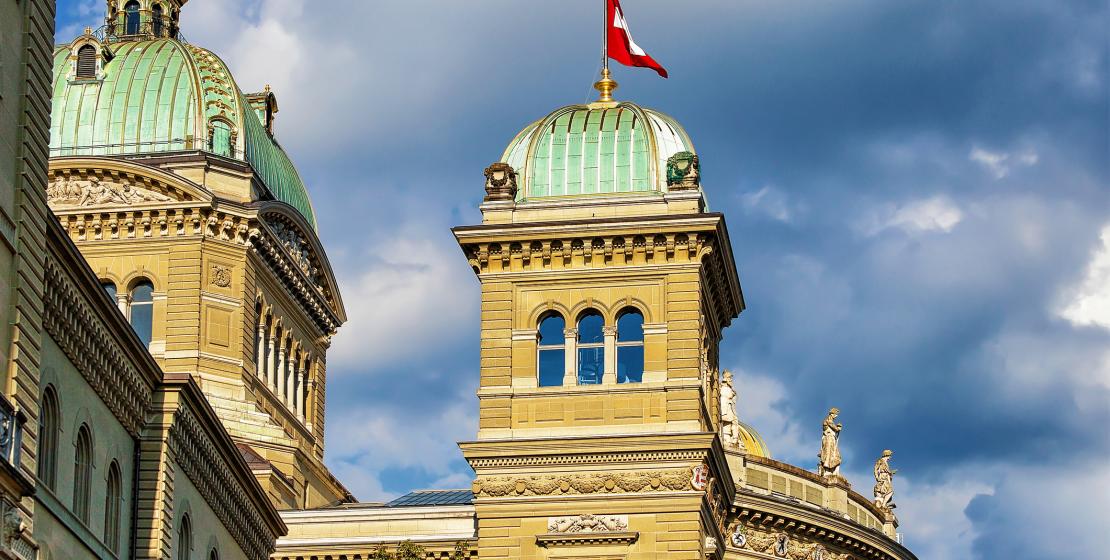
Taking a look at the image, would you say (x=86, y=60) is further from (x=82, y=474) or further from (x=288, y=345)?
(x=82, y=474)

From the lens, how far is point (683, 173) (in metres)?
70.6

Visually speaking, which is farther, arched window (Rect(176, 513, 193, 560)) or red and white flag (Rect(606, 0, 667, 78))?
red and white flag (Rect(606, 0, 667, 78))

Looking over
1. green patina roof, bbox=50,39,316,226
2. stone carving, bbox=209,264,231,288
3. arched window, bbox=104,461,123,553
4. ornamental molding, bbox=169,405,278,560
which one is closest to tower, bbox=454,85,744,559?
ornamental molding, bbox=169,405,278,560

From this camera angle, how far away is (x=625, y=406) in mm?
68375

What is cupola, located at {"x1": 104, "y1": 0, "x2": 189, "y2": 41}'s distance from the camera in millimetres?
94688

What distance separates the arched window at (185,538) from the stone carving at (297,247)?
31280 millimetres

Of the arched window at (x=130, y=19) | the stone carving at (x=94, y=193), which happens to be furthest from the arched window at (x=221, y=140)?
the arched window at (x=130, y=19)

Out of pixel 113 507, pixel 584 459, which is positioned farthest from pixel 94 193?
pixel 113 507

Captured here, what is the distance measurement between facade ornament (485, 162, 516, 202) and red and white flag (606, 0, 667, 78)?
244 inches

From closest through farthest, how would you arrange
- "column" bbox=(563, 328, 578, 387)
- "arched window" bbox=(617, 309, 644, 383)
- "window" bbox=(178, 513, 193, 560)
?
1. "window" bbox=(178, 513, 193, 560)
2. "arched window" bbox=(617, 309, 644, 383)
3. "column" bbox=(563, 328, 578, 387)

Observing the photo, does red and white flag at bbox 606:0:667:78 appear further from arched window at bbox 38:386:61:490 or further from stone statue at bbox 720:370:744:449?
arched window at bbox 38:386:61:490

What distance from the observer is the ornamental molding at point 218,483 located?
5531cm

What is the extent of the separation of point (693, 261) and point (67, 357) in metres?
25.6

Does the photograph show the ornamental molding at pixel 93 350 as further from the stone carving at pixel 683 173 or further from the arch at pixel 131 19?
the arch at pixel 131 19
